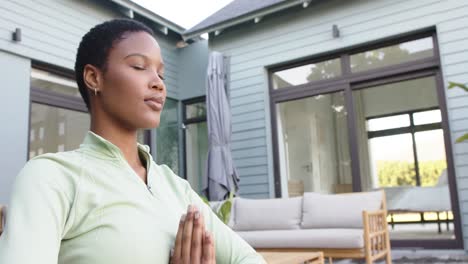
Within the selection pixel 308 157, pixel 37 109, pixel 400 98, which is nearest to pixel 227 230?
pixel 37 109

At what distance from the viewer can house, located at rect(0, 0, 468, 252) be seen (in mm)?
4531

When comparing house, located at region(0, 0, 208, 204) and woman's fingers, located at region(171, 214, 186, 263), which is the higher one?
house, located at region(0, 0, 208, 204)

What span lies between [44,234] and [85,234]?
55 mm

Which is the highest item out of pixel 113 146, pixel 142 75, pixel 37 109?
pixel 37 109

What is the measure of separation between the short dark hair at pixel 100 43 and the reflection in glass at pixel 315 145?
500cm

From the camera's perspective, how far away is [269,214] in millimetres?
4516

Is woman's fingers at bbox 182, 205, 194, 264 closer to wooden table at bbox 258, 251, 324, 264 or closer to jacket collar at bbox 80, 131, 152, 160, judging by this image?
jacket collar at bbox 80, 131, 152, 160

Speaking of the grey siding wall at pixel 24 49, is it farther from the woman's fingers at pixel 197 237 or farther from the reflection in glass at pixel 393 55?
the woman's fingers at pixel 197 237

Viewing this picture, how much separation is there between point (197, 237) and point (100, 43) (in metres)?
0.34

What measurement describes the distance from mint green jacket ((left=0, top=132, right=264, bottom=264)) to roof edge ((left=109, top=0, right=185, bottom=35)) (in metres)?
5.36

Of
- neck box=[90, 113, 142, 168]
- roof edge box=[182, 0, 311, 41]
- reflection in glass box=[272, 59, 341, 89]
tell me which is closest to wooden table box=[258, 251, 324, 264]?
neck box=[90, 113, 142, 168]

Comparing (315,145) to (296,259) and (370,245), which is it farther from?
(296,259)

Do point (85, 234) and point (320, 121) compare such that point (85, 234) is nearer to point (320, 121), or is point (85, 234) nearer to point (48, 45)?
point (48, 45)

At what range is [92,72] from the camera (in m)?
0.65
